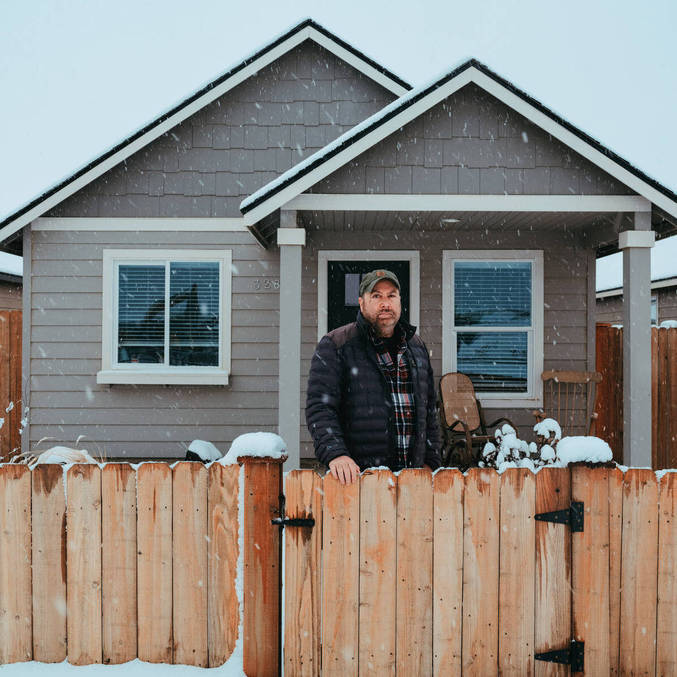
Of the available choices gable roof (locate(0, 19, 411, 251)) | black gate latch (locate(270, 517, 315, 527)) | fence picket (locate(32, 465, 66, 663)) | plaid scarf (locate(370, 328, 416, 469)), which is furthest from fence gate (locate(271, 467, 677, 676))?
gable roof (locate(0, 19, 411, 251))

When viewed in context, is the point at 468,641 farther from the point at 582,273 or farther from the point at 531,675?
the point at 582,273

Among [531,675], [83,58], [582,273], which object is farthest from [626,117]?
[531,675]

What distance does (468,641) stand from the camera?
2.80 meters

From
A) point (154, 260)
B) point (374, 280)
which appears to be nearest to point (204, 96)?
point (154, 260)

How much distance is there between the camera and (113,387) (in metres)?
7.93

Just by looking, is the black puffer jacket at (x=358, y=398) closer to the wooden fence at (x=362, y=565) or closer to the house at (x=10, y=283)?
the wooden fence at (x=362, y=565)

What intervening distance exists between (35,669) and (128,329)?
5475 millimetres

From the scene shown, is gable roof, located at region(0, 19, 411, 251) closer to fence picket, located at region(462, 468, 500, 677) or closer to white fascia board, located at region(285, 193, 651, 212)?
white fascia board, located at region(285, 193, 651, 212)

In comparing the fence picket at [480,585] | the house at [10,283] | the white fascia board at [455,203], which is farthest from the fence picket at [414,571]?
the house at [10,283]

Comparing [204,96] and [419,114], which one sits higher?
[204,96]

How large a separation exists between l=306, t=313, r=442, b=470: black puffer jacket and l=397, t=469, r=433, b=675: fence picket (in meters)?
0.32

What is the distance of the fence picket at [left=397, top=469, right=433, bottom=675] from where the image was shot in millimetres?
2785

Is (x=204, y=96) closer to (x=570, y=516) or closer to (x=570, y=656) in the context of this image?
(x=570, y=516)

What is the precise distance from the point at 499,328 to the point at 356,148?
316 cm
